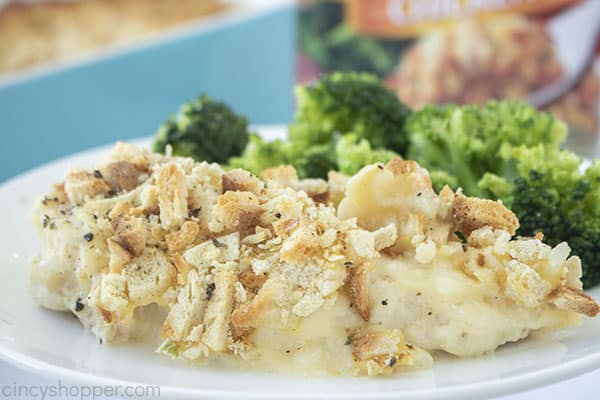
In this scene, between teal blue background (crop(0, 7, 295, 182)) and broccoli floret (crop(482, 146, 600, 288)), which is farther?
teal blue background (crop(0, 7, 295, 182))

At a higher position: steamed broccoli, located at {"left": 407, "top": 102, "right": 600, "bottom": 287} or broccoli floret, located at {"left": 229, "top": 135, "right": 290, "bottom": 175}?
steamed broccoli, located at {"left": 407, "top": 102, "right": 600, "bottom": 287}

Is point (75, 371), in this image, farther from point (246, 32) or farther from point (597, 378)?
point (246, 32)

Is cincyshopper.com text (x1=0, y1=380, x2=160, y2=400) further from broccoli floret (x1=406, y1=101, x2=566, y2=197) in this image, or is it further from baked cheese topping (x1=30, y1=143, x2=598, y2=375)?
broccoli floret (x1=406, y1=101, x2=566, y2=197)

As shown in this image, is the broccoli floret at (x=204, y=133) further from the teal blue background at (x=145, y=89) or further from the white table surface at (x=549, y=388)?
the teal blue background at (x=145, y=89)

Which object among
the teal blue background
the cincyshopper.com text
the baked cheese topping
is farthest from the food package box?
the cincyshopper.com text

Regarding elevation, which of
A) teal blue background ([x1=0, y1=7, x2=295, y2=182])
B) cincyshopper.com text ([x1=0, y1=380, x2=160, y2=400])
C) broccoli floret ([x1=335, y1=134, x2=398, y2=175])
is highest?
broccoli floret ([x1=335, y1=134, x2=398, y2=175])

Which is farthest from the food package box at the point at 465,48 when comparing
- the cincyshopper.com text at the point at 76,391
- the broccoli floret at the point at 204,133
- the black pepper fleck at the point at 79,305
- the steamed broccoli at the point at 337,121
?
the cincyshopper.com text at the point at 76,391
